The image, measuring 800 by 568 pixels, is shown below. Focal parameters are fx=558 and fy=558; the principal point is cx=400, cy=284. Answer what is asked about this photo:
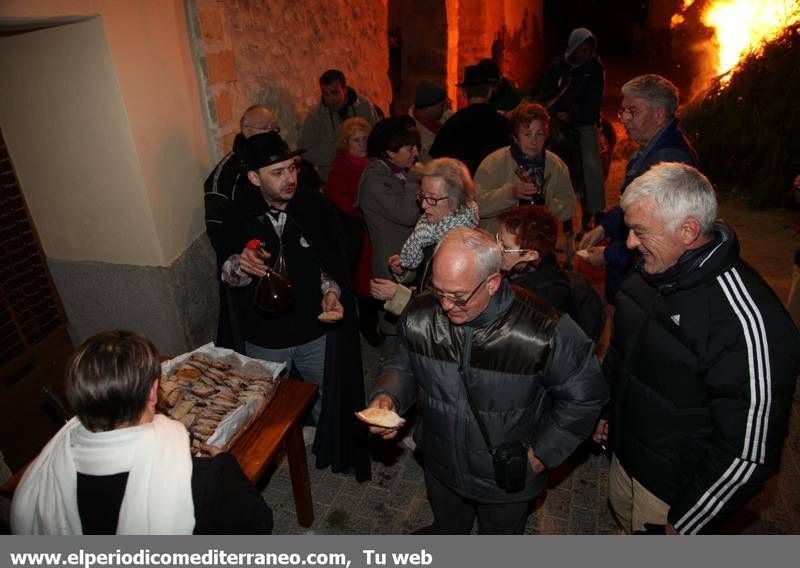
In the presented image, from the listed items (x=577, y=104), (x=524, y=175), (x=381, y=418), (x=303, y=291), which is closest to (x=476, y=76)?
(x=577, y=104)

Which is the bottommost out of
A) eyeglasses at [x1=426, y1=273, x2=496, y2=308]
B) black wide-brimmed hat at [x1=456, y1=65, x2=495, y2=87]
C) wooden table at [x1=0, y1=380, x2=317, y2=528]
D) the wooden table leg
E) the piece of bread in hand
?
A: the wooden table leg

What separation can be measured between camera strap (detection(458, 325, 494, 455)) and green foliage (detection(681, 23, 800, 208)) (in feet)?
27.0

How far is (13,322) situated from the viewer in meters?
3.71

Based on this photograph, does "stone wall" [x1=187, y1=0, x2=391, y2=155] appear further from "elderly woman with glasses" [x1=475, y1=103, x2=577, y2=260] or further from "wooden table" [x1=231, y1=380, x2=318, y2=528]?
"wooden table" [x1=231, y1=380, x2=318, y2=528]

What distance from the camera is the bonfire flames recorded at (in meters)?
9.11

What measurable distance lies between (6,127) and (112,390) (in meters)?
2.75

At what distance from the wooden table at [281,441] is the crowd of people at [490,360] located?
0.24m

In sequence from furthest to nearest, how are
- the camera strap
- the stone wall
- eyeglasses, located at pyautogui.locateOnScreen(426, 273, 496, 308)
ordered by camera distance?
the stone wall < the camera strap < eyeglasses, located at pyautogui.locateOnScreen(426, 273, 496, 308)

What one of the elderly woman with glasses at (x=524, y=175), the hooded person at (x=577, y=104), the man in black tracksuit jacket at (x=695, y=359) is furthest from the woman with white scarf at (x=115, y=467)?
the hooded person at (x=577, y=104)

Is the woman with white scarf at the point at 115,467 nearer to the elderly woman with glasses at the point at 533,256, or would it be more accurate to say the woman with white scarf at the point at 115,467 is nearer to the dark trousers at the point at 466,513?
the dark trousers at the point at 466,513

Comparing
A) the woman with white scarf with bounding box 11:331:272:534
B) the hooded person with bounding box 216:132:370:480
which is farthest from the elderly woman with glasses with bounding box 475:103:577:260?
the woman with white scarf with bounding box 11:331:272:534

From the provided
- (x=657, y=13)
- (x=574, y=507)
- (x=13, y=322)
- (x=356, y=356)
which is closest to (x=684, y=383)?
(x=574, y=507)

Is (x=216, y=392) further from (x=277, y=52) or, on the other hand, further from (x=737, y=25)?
(x=737, y=25)

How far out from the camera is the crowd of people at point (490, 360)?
6.32 feet
